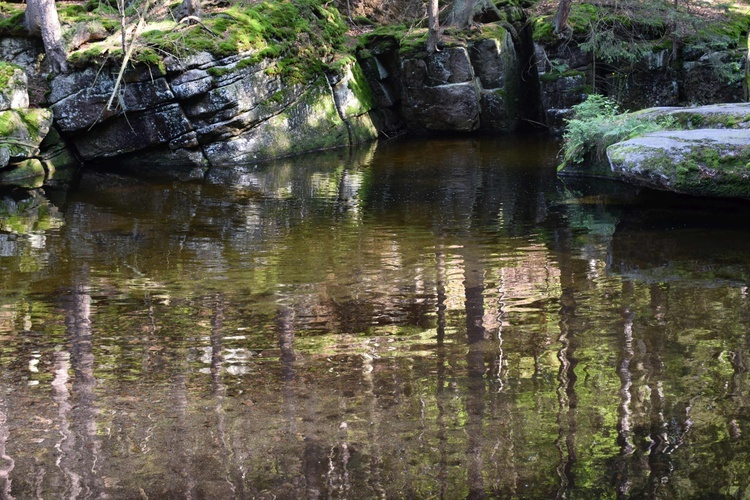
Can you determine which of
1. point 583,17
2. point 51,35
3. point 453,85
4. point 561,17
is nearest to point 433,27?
point 453,85

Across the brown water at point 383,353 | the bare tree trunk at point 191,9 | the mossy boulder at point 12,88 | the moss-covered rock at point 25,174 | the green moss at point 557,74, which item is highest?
the bare tree trunk at point 191,9

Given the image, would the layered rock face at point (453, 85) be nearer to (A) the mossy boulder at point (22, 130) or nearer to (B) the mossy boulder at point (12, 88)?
Answer: (A) the mossy boulder at point (22, 130)

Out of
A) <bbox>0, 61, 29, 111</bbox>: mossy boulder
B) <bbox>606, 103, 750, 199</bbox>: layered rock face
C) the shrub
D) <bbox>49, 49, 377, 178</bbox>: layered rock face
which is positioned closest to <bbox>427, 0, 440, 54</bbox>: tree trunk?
<bbox>49, 49, 377, 178</bbox>: layered rock face

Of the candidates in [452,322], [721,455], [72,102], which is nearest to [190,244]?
[452,322]

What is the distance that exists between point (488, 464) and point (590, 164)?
12.5m

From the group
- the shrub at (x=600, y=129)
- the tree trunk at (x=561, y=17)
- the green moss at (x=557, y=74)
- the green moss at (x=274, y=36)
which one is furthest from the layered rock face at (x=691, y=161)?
the green moss at (x=274, y=36)

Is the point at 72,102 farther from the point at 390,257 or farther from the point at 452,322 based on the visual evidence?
the point at 452,322

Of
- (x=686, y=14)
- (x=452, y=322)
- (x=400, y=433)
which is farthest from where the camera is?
(x=686, y=14)

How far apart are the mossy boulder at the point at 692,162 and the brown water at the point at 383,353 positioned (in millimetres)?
518

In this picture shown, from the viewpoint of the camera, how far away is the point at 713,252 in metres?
10.1

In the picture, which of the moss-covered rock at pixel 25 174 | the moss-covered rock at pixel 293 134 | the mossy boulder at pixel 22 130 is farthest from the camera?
the moss-covered rock at pixel 293 134

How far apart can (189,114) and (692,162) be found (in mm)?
12918

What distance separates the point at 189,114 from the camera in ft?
66.1

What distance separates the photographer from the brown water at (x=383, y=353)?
507 centimetres
